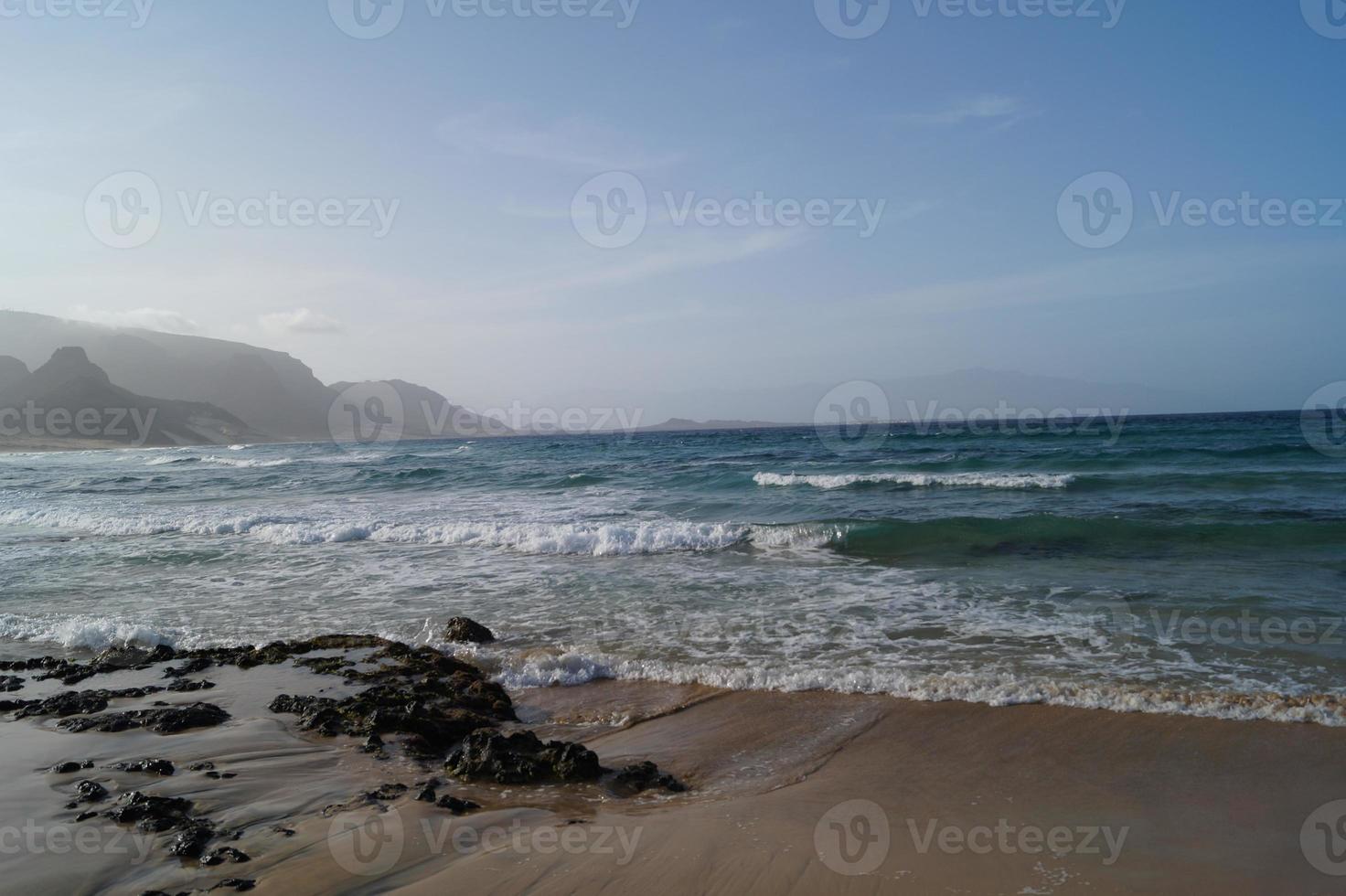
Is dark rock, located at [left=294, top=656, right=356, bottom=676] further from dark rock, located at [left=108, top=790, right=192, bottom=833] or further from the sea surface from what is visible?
dark rock, located at [left=108, top=790, right=192, bottom=833]

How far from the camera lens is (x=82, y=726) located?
18.5 feet

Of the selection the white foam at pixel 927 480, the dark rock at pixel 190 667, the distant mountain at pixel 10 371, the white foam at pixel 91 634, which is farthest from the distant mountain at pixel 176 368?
the dark rock at pixel 190 667

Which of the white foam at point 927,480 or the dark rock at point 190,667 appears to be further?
the white foam at point 927,480

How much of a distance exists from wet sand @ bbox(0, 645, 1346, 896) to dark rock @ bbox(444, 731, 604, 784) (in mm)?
100

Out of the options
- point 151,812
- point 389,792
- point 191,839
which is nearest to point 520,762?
point 389,792

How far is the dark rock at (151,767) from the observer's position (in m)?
4.74

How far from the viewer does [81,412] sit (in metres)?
87.3

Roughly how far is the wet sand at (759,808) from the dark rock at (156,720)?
0.46ft

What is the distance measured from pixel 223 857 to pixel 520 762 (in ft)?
5.72

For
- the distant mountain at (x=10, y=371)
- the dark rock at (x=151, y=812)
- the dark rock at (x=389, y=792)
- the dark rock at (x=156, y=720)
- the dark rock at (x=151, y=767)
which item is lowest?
the dark rock at (x=156, y=720)

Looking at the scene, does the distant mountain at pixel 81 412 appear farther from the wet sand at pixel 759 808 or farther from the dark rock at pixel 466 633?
the wet sand at pixel 759 808

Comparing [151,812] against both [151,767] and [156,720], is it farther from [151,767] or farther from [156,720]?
[156,720]

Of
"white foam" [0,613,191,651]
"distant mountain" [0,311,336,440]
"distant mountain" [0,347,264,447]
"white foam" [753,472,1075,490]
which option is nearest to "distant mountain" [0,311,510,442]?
"distant mountain" [0,311,336,440]

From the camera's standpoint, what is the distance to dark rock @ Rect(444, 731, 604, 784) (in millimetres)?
4766
